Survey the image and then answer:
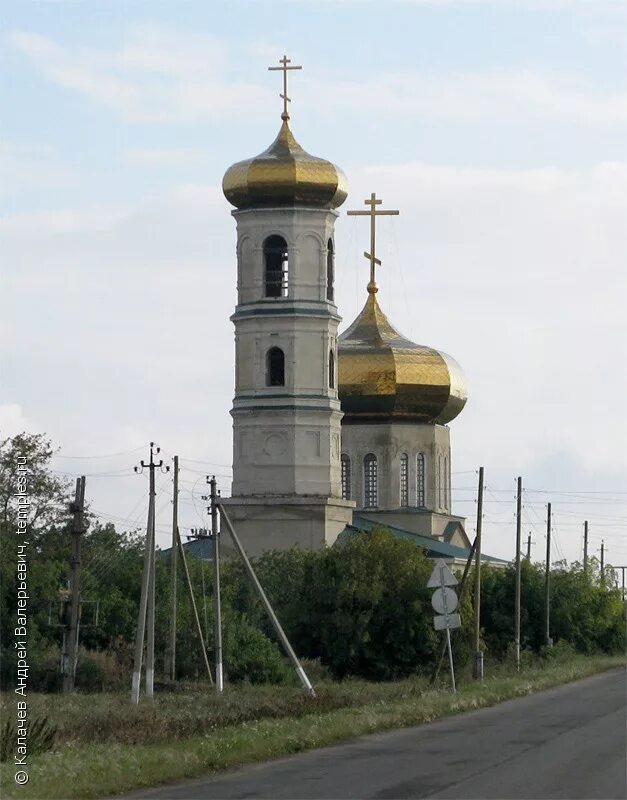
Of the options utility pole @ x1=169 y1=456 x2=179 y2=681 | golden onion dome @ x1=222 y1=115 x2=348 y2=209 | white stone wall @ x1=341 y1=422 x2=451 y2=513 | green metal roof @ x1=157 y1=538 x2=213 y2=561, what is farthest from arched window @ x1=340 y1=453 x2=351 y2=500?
utility pole @ x1=169 y1=456 x2=179 y2=681

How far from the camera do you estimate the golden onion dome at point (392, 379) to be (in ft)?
229

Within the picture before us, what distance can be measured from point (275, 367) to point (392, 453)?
12.0m

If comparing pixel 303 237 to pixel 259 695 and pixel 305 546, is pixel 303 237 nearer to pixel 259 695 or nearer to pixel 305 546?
pixel 305 546

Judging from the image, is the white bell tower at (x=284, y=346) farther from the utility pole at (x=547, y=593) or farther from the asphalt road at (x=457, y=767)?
the asphalt road at (x=457, y=767)

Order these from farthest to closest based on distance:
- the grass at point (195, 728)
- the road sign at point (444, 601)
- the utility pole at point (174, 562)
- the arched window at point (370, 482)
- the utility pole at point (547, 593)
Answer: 1. the arched window at point (370, 482)
2. the utility pole at point (547, 593)
3. the utility pole at point (174, 562)
4. the road sign at point (444, 601)
5. the grass at point (195, 728)

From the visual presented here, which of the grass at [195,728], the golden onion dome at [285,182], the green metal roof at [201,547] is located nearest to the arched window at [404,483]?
the green metal roof at [201,547]

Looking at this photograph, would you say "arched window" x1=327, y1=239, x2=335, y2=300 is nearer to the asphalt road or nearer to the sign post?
the sign post

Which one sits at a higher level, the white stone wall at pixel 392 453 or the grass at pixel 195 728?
the white stone wall at pixel 392 453

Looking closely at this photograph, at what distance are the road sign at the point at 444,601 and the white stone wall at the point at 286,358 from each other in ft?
92.6

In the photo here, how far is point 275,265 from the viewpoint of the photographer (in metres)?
59.4

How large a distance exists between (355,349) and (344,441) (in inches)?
134

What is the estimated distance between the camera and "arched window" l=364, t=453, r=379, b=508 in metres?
71.1

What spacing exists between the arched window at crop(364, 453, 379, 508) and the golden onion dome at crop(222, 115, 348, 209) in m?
14.1

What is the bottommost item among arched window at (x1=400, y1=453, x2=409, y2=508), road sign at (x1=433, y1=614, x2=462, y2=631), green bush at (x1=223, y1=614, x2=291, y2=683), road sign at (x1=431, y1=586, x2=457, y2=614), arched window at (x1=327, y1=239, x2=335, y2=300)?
green bush at (x1=223, y1=614, x2=291, y2=683)
